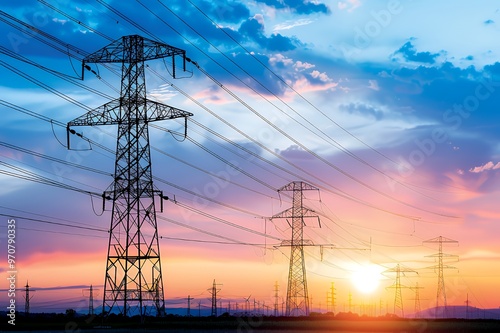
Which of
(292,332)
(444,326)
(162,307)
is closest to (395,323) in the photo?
→ (444,326)

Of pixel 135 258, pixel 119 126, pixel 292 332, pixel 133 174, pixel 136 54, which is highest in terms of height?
pixel 136 54

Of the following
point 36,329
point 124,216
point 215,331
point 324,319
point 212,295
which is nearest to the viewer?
point 124,216

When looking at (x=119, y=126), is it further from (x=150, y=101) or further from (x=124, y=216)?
(x=124, y=216)

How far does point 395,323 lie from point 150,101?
200ft

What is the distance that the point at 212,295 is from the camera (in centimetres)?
13562

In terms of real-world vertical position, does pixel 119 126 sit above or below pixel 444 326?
above

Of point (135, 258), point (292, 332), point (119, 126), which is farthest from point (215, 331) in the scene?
point (119, 126)

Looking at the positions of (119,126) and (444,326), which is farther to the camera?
(444,326)

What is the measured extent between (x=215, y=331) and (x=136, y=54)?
39.1 meters

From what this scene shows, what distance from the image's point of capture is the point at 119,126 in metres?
69.0

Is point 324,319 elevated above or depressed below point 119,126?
below

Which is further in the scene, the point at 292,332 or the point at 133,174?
the point at 292,332

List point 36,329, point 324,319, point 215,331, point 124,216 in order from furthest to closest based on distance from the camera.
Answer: point 324,319, point 215,331, point 36,329, point 124,216

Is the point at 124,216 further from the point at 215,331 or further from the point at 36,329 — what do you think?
the point at 215,331
